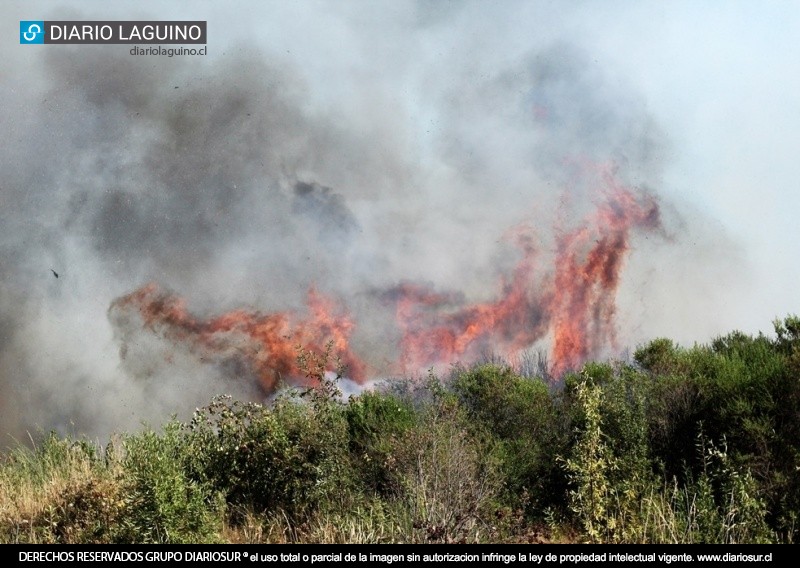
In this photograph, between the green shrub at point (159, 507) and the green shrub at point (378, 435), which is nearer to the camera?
the green shrub at point (159, 507)

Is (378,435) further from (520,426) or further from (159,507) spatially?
(159,507)

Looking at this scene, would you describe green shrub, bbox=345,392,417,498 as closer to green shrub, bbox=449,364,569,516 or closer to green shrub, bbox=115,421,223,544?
green shrub, bbox=449,364,569,516

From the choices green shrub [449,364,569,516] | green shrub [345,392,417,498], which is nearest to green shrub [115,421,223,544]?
green shrub [345,392,417,498]

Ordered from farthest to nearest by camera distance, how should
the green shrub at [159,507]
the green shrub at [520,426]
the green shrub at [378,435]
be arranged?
→ the green shrub at [520,426]
the green shrub at [378,435]
the green shrub at [159,507]

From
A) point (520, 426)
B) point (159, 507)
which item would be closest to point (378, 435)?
point (520, 426)

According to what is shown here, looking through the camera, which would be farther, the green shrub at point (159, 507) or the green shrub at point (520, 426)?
the green shrub at point (520, 426)

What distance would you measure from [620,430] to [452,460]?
8.96ft

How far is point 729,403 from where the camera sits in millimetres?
12953

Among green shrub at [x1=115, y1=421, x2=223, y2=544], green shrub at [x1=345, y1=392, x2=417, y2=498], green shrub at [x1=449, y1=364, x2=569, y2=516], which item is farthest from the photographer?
green shrub at [x1=449, y1=364, x2=569, y2=516]

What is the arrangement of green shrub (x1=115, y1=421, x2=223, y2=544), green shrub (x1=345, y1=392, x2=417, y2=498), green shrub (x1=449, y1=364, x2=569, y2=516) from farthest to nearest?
green shrub (x1=449, y1=364, x2=569, y2=516)
green shrub (x1=345, y1=392, x2=417, y2=498)
green shrub (x1=115, y1=421, x2=223, y2=544)

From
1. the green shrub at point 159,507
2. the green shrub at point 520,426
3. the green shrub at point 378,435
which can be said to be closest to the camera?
the green shrub at point 159,507

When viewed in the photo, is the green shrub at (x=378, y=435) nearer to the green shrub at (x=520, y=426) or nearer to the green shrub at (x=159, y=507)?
the green shrub at (x=520, y=426)

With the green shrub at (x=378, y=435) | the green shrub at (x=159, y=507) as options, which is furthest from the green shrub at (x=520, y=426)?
the green shrub at (x=159, y=507)
